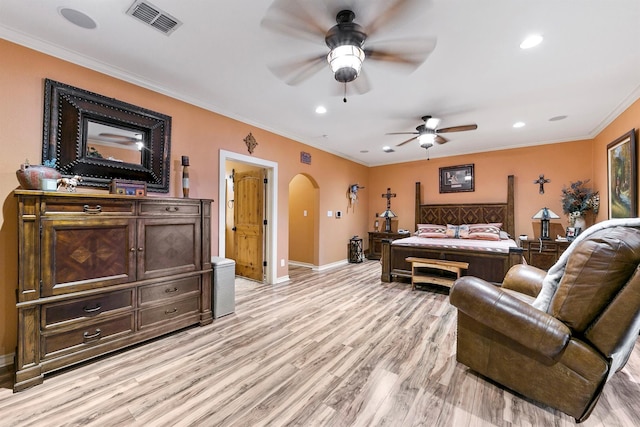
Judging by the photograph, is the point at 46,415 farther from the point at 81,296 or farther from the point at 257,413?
the point at 257,413

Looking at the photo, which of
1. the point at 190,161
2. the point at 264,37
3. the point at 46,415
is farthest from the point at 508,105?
the point at 46,415

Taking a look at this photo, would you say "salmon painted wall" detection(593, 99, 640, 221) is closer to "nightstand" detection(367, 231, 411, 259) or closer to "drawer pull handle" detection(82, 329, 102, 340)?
"nightstand" detection(367, 231, 411, 259)

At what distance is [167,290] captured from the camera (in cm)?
267

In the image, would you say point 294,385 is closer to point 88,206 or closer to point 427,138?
point 88,206

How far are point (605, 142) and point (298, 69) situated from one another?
5.29 m

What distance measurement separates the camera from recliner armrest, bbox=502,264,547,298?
2346 mm

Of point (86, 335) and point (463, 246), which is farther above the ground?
point (463, 246)

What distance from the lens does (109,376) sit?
6.62 ft

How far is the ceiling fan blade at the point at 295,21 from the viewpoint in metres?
1.86

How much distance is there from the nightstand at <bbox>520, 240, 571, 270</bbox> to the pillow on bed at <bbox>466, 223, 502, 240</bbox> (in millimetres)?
548

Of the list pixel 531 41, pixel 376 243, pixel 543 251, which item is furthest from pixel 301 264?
pixel 531 41

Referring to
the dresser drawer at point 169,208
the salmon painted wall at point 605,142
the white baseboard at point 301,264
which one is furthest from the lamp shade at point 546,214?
the dresser drawer at point 169,208

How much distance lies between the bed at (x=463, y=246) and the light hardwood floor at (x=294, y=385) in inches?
60.3

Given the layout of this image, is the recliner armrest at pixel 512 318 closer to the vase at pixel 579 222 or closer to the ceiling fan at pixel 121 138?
the ceiling fan at pixel 121 138
